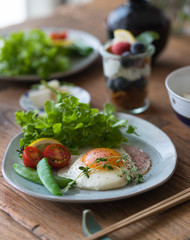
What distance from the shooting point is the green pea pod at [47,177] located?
1.10m

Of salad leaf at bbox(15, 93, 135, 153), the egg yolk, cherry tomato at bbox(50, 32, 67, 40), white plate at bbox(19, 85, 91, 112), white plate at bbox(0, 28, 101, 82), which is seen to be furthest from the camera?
cherry tomato at bbox(50, 32, 67, 40)

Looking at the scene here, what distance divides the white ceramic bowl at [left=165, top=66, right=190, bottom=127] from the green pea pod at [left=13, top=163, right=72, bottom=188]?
1.79 ft

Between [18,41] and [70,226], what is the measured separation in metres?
1.39

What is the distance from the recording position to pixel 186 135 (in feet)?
5.05

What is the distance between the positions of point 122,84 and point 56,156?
551 millimetres

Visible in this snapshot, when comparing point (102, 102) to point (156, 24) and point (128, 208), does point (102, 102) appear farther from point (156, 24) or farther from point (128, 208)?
point (128, 208)

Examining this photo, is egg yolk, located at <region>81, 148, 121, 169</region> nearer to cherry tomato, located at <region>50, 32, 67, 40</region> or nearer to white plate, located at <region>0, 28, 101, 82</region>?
white plate, located at <region>0, 28, 101, 82</region>

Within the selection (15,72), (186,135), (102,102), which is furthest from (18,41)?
(186,135)

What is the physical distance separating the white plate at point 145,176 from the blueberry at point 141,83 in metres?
0.22

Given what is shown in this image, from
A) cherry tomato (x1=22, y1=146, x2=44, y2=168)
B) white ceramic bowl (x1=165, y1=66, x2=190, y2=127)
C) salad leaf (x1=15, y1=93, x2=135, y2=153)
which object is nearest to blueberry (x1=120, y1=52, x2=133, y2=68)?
white ceramic bowl (x1=165, y1=66, x2=190, y2=127)

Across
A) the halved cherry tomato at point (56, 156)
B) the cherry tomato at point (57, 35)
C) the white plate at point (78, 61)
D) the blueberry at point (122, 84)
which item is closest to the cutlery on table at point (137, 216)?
the halved cherry tomato at point (56, 156)

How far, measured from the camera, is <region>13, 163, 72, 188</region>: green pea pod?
1.16 metres

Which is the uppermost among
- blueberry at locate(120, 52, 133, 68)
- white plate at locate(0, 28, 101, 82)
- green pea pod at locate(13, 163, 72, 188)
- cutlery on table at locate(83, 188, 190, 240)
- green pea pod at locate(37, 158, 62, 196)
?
blueberry at locate(120, 52, 133, 68)

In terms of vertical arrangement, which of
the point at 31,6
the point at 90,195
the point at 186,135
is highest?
the point at 90,195
